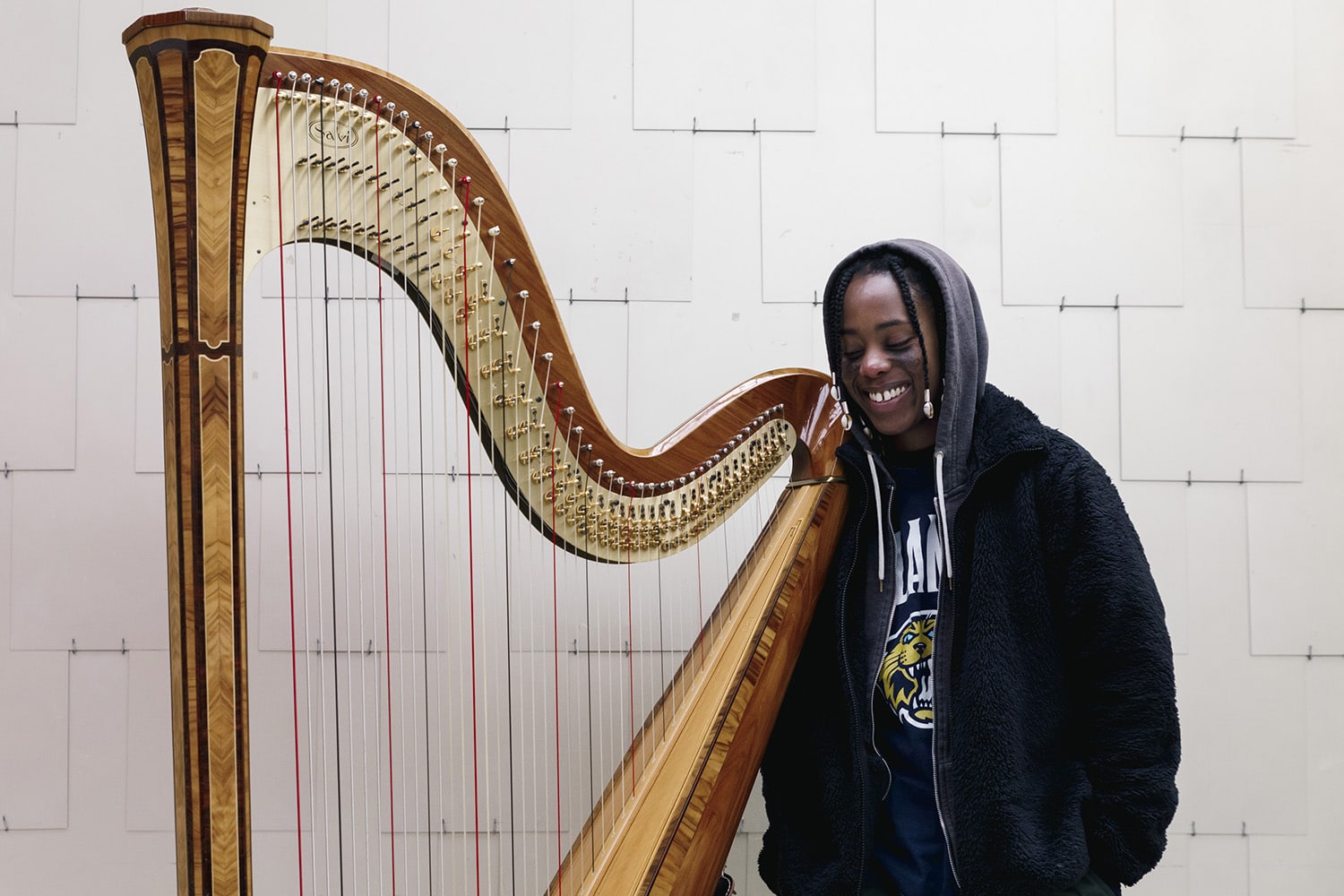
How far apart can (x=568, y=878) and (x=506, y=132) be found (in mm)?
1507

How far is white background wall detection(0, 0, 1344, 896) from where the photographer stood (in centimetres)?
232

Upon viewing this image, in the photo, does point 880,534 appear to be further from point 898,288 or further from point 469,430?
point 469,430

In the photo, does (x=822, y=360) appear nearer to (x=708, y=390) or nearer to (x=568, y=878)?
(x=708, y=390)

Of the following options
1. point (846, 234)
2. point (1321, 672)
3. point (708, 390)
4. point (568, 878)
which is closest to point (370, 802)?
point (568, 878)

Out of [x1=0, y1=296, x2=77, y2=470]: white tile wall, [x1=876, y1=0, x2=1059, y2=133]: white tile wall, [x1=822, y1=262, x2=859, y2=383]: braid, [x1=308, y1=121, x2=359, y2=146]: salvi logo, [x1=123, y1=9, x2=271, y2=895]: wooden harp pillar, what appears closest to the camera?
[x1=123, y1=9, x2=271, y2=895]: wooden harp pillar

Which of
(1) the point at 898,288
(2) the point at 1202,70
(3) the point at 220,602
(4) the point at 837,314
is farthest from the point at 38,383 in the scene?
(2) the point at 1202,70

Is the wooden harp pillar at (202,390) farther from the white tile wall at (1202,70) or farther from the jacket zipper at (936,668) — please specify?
the white tile wall at (1202,70)

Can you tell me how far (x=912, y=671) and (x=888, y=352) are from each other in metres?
0.52

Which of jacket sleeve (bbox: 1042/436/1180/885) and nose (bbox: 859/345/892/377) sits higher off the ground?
nose (bbox: 859/345/892/377)

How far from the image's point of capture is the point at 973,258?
240cm

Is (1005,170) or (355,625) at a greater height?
(1005,170)

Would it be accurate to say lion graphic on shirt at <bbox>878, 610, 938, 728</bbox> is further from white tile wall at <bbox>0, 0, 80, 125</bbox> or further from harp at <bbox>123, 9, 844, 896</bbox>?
white tile wall at <bbox>0, 0, 80, 125</bbox>

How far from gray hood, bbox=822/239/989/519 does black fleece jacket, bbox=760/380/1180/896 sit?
0.02 meters

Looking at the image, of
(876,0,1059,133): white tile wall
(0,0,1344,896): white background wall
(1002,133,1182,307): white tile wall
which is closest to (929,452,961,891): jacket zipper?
(0,0,1344,896): white background wall
